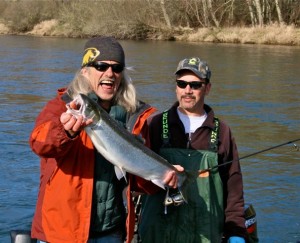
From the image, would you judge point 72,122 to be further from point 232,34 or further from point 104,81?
point 232,34

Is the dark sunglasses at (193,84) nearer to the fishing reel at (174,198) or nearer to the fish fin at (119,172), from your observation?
the fishing reel at (174,198)

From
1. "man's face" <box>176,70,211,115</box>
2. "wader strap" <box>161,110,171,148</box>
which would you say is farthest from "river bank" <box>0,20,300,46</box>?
"wader strap" <box>161,110,171,148</box>

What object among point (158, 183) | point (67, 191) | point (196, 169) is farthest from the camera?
point (196, 169)

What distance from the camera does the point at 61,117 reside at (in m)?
3.12

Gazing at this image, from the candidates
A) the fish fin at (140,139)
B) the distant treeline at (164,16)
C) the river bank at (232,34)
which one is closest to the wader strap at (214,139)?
the fish fin at (140,139)

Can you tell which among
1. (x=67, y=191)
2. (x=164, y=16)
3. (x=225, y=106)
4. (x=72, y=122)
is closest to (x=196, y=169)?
(x=67, y=191)

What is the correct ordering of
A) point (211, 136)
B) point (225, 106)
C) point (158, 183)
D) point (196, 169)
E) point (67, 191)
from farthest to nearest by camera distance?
point (225, 106)
point (211, 136)
point (196, 169)
point (158, 183)
point (67, 191)

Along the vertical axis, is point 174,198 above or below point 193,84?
below

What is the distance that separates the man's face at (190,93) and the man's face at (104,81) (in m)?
0.80

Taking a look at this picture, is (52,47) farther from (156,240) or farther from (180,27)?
(156,240)

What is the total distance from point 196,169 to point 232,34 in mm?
39984

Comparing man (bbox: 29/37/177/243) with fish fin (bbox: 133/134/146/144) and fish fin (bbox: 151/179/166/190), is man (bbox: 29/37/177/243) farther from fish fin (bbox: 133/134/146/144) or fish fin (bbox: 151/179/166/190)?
fish fin (bbox: 151/179/166/190)

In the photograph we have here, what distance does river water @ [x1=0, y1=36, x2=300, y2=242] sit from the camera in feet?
28.5

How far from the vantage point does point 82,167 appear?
327 centimetres
